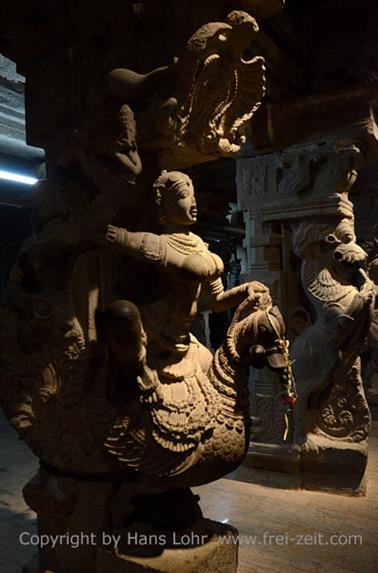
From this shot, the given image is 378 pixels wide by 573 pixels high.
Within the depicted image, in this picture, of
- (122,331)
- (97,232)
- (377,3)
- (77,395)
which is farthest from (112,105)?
(377,3)

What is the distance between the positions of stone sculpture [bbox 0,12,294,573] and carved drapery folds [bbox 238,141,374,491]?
1.51 meters

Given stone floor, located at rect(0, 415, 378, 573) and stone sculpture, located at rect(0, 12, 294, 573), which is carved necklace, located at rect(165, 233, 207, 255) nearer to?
stone sculpture, located at rect(0, 12, 294, 573)

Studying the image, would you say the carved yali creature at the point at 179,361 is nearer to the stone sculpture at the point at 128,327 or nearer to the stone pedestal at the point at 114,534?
the stone sculpture at the point at 128,327

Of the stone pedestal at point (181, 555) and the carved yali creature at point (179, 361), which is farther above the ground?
the carved yali creature at point (179, 361)

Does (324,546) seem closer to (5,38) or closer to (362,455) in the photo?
(362,455)

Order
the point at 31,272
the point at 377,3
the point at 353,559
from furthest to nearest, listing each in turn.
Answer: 1. the point at 377,3
2. the point at 353,559
3. the point at 31,272

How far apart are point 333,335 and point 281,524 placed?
127cm

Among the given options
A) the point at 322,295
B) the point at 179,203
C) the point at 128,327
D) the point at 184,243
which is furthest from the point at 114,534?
the point at 322,295

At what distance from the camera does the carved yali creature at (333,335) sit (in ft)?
10.9

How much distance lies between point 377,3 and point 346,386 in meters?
2.65

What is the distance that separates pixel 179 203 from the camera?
6.27 ft

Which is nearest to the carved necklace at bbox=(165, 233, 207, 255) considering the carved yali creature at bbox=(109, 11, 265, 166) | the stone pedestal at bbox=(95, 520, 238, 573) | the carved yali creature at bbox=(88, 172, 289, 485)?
the carved yali creature at bbox=(88, 172, 289, 485)

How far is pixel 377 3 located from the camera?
3254 millimetres

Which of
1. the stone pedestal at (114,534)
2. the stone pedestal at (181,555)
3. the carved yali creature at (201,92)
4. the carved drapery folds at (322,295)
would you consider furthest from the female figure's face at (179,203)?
the carved drapery folds at (322,295)
